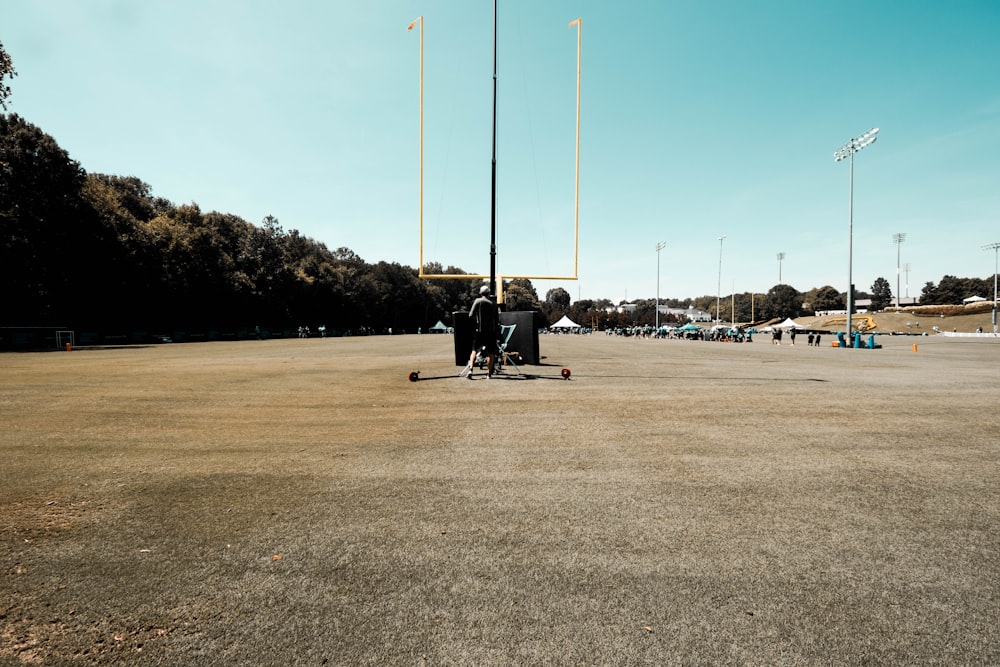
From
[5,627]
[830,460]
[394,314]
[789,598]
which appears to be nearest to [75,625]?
[5,627]

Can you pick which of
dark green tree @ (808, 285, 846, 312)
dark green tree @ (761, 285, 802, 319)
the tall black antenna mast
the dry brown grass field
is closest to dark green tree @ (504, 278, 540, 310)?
dark green tree @ (761, 285, 802, 319)

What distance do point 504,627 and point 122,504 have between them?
336cm

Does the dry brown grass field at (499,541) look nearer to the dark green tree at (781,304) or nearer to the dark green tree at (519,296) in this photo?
the dark green tree at (519,296)

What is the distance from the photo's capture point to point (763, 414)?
7.57 m

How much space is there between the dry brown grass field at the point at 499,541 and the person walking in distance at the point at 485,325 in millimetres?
4983

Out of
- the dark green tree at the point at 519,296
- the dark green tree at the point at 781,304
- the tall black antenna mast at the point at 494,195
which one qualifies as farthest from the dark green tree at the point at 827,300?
the tall black antenna mast at the point at 494,195

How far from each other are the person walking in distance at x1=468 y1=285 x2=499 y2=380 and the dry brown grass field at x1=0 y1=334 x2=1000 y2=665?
4983 mm

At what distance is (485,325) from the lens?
12.0 m

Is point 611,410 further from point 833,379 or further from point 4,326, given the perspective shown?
point 4,326

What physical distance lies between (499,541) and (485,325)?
8.96m

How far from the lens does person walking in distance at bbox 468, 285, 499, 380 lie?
11758 mm

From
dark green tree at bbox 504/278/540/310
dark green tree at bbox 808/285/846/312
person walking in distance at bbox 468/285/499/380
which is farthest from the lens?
dark green tree at bbox 808/285/846/312

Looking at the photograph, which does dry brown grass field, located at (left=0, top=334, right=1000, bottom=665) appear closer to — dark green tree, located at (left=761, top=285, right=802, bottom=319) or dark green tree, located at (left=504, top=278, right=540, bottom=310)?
dark green tree, located at (left=504, top=278, right=540, bottom=310)

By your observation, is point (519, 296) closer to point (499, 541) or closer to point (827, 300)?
point (827, 300)
